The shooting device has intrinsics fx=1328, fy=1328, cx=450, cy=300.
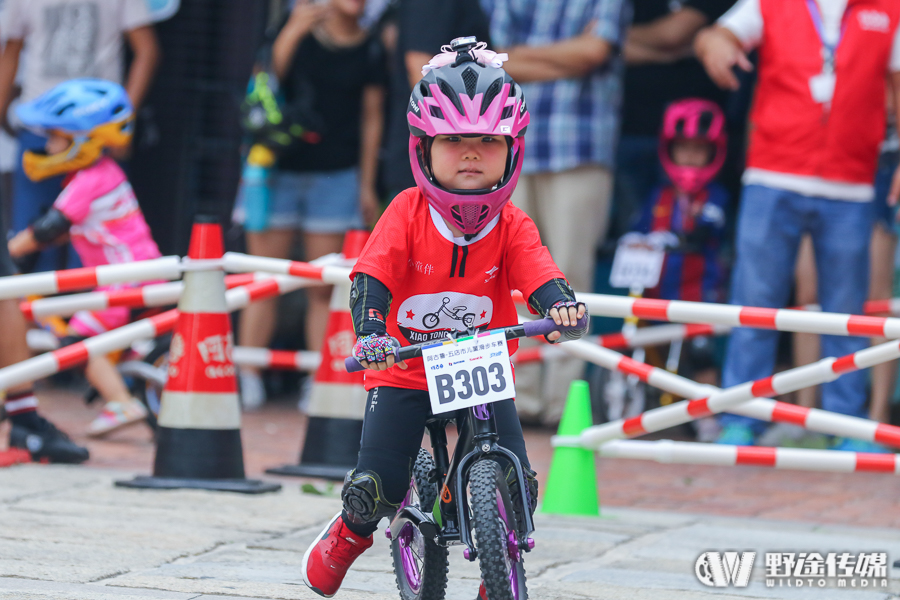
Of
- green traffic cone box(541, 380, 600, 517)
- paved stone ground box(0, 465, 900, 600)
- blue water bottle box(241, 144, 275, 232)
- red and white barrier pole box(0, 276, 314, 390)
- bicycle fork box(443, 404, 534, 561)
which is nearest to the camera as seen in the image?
bicycle fork box(443, 404, 534, 561)

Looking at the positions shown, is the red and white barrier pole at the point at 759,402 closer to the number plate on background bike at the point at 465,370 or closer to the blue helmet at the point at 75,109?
the number plate on background bike at the point at 465,370

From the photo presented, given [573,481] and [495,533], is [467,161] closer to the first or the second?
[495,533]

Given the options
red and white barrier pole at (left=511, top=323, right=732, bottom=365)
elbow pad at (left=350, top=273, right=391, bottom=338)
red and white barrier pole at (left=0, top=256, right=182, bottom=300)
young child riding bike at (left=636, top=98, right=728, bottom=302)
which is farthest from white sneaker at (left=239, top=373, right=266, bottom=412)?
elbow pad at (left=350, top=273, right=391, bottom=338)

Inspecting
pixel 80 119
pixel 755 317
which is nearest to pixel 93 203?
pixel 80 119

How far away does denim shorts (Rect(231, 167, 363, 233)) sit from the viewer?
26.4 feet

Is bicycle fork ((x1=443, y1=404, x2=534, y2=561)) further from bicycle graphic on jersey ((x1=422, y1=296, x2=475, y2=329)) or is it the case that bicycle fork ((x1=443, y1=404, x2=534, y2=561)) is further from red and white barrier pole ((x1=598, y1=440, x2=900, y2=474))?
red and white barrier pole ((x1=598, y1=440, x2=900, y2=474))

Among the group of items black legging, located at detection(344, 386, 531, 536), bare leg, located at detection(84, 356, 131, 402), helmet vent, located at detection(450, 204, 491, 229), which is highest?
helmet vent, located at detection(450, 204, 491, 229)

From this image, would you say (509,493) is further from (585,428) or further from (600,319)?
(600,319)

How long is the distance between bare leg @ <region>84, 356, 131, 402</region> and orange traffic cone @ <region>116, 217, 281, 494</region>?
143cm

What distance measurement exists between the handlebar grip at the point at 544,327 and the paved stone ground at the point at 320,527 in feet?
3.12

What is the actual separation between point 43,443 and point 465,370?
3.24 meters

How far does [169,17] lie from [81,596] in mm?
6032

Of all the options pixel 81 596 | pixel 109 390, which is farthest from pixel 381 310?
pixel 109 390

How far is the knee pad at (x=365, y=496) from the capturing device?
337 cm
